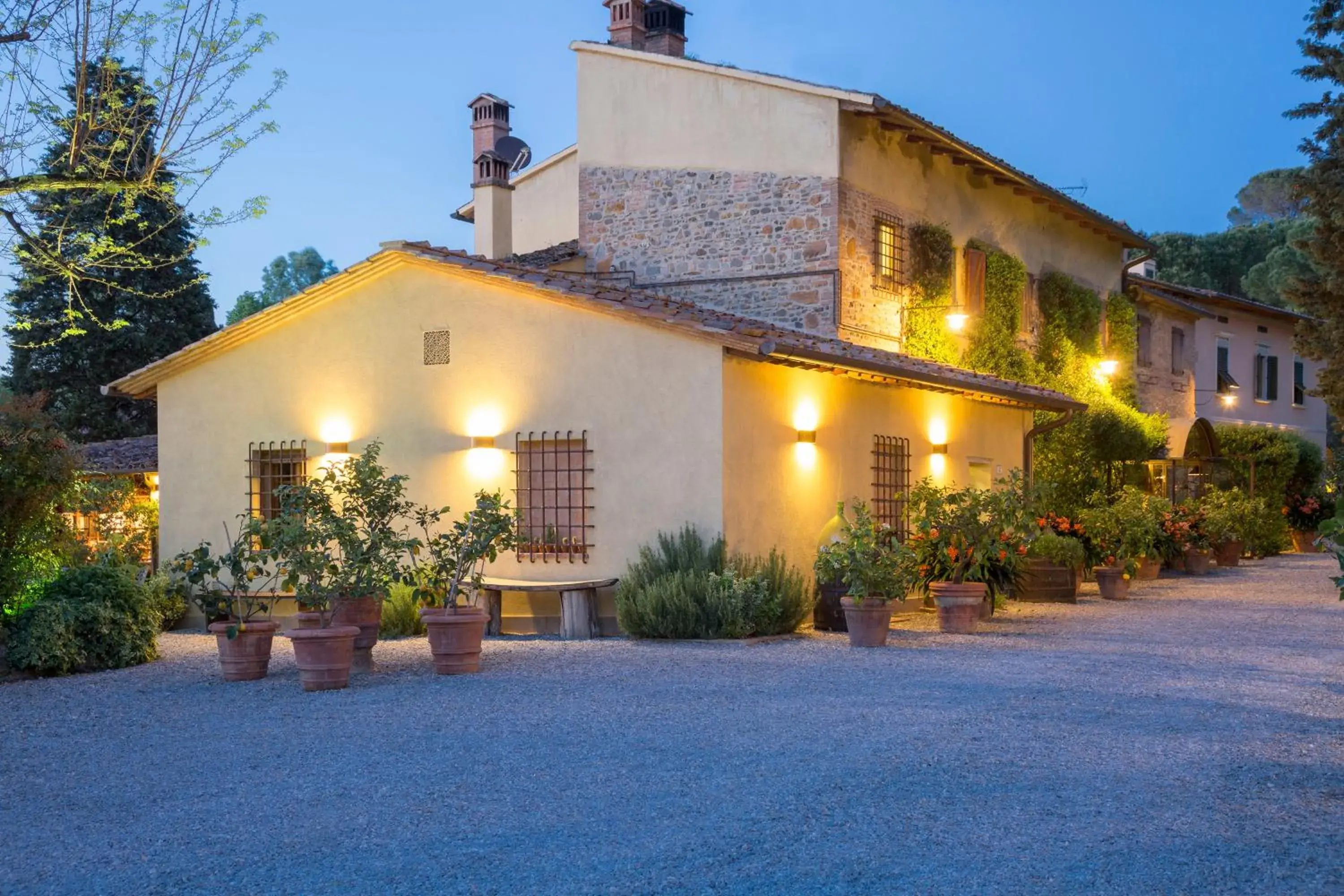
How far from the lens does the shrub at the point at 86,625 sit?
1027cm

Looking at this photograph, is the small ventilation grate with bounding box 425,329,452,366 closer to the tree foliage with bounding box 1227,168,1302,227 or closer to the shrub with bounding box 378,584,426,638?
the shrub with bounding box 378,584,426,638

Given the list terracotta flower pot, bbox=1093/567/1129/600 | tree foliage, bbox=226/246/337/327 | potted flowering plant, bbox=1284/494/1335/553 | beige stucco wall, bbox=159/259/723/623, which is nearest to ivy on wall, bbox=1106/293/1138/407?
potted flowering plant, bbox=1284/494/1335/553

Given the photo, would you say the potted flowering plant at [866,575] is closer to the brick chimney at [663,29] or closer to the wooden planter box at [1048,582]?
the wooden planter box at [1048,582]

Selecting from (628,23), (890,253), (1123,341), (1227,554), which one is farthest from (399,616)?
(1123,341)

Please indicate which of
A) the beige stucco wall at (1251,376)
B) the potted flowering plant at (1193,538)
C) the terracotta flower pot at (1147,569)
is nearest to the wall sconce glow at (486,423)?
the terracotta flower pot at (1147,569)

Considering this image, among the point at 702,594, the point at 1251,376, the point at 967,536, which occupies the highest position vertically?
the point at 1251,376

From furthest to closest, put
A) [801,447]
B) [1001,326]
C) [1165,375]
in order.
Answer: [1165,375]
[1001,326]
[801,447]

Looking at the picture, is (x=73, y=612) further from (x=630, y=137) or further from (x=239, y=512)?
(x=630, y=137)

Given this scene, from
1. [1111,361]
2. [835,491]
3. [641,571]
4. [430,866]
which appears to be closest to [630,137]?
[835,491]

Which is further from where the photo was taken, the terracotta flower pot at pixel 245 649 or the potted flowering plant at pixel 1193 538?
the potted flowering plant at pixel 1193 538

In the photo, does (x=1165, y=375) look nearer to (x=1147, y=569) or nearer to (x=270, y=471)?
(x=1147, y=569)

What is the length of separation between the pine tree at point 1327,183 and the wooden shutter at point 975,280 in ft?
15.2

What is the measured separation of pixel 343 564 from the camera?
411 inches

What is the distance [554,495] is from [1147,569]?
10.6m
